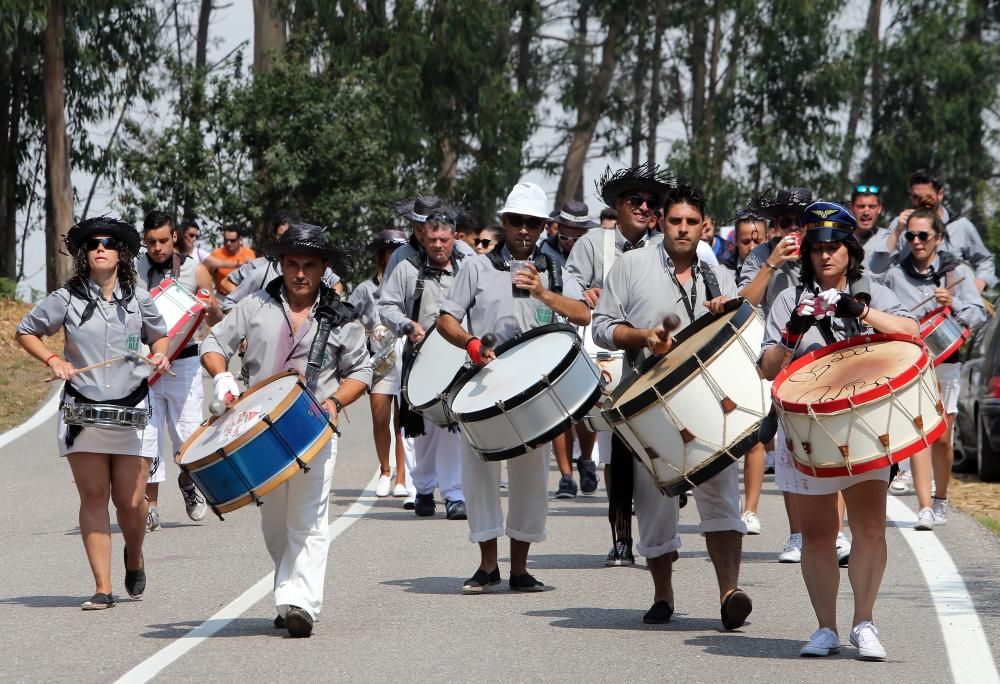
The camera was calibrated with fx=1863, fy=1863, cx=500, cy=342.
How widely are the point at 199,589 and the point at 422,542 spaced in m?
2.24

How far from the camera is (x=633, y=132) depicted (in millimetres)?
50688

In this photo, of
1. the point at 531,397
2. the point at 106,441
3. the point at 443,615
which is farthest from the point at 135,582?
the point at 531,397

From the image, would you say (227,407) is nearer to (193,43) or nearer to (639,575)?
(639,575)

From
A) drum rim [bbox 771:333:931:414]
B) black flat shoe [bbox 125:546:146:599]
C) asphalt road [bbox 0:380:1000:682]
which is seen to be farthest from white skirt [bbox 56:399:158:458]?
drum rim [bbox 771:333:931:414]

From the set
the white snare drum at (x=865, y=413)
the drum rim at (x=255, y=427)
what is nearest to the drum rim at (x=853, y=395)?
the white snare drum at (x=865, y=413)

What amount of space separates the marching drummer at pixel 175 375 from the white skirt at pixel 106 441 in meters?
2.67

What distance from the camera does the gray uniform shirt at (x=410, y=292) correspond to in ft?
42.7

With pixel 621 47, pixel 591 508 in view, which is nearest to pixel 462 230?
pixel 591 508

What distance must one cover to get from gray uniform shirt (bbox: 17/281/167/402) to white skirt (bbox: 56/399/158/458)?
0.16 m

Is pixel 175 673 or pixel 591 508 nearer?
pixel 175 673

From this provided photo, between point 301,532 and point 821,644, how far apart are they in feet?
7.74

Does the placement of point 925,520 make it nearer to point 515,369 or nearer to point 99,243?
point 515,369

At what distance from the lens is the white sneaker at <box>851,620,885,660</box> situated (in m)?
7.52

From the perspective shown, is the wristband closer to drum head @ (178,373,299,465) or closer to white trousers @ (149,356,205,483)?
drum head @ (178,373,299,465)
